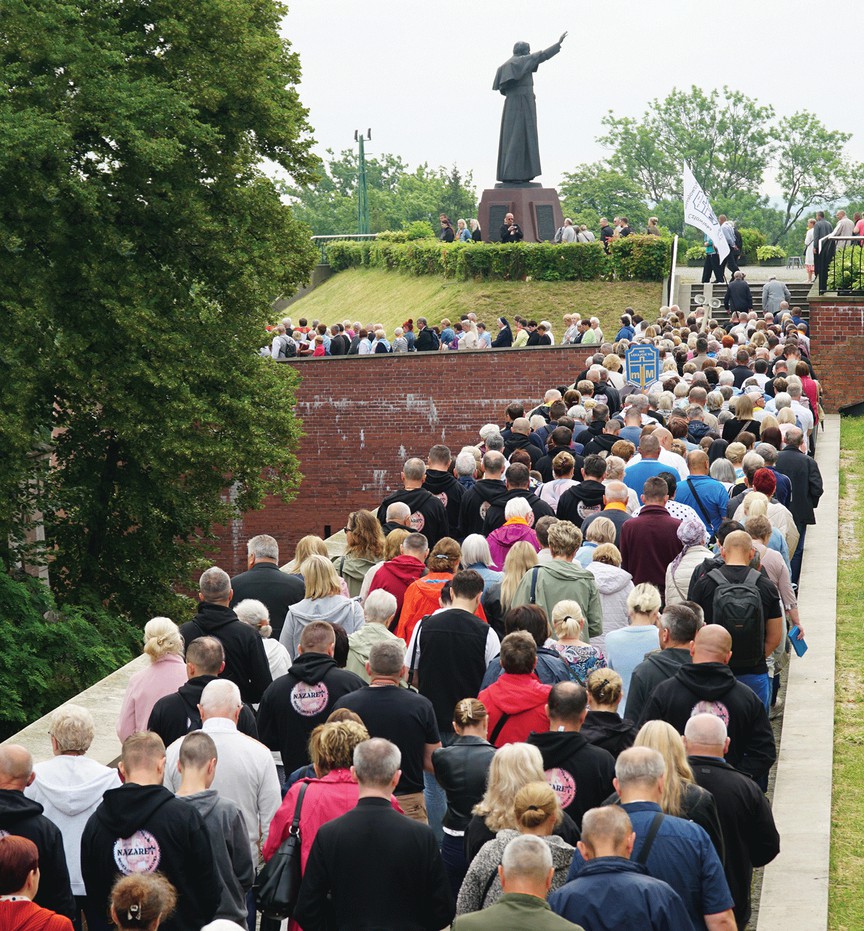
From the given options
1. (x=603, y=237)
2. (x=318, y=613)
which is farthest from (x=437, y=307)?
(x=318, y=613)

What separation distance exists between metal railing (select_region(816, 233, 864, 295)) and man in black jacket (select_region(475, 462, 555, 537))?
13.9 meters

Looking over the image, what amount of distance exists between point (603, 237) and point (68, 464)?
17308 millimetres

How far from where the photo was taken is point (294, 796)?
19.1 feet

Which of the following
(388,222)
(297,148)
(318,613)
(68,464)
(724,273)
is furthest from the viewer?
(388,222)

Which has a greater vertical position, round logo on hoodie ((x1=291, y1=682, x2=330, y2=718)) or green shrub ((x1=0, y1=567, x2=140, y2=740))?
round logo on hoodie ((x1=291, y1=682, x2=330, y2=718))

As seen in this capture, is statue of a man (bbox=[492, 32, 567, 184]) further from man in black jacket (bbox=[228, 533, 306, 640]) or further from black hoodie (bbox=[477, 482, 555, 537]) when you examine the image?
man in black jacket (bbox=[228, 533, 306, 640])

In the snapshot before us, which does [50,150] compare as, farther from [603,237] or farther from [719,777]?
[603,237]

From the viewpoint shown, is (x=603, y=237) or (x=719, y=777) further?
(x=603, y=237)

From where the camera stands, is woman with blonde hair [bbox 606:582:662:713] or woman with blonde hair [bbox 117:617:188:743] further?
woman with blonde hair [bbox 606:582:662:713]

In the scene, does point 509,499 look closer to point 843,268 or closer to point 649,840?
point 649,840

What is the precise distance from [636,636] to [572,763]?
65.0 inches

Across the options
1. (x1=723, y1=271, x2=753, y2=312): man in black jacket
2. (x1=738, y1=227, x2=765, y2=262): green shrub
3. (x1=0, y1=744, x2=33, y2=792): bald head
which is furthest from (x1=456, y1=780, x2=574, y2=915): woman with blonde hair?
(x1=738, y1=227, x2=765, y2=262): green shrub

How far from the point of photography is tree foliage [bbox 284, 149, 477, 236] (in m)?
85.9

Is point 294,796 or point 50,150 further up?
point 50,150
